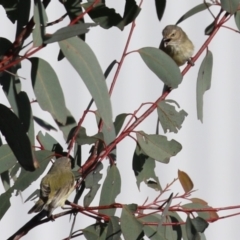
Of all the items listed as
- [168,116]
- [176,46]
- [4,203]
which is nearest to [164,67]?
[168,116]

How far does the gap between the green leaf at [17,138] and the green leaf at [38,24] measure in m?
0.24

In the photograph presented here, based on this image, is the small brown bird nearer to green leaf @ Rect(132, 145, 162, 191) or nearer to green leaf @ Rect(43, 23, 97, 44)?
green leaf @ Rect(132, 145, 162, 191)

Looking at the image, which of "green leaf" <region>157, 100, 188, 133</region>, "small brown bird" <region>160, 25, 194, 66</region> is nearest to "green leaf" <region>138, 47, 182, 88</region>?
"green leaf" <region>157, 100, 188, 133</region>

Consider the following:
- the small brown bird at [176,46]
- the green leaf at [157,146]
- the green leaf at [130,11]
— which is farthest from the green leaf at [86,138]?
the small brown bird at [176,46]

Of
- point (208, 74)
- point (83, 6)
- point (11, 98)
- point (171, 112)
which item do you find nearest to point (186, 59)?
point (208, 74)

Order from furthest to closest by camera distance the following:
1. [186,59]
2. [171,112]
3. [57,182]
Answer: [186,59] < [57,182] < [171,112]

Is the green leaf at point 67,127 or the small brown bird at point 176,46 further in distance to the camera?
the small brown bird at point 176,46

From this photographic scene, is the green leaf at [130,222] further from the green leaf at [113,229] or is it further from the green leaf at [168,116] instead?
the green leaf at [168,116]

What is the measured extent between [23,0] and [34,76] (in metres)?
0.15

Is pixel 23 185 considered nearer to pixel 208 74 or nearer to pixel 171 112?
pixel 171 112

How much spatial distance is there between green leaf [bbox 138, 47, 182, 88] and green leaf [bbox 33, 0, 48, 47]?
0.50 meters

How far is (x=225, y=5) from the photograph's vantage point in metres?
1.56

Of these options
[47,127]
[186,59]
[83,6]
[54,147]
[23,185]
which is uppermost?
[186,59]

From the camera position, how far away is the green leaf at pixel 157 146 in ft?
5.18
